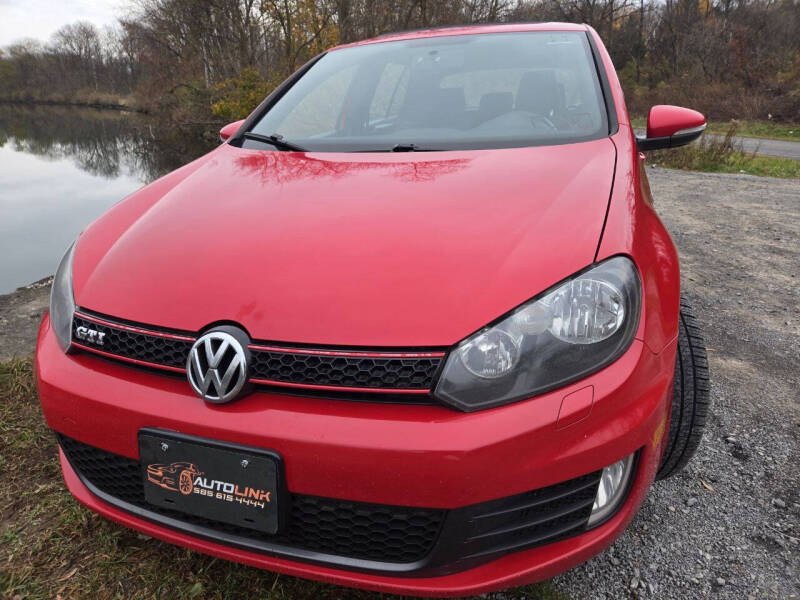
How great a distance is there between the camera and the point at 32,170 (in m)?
11.8

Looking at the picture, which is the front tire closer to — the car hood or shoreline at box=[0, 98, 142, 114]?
the car hood

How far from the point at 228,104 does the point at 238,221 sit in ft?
51.4

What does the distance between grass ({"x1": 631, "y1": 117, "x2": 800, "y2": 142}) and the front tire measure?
17.2 meters

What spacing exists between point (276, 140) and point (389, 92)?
0.55 m

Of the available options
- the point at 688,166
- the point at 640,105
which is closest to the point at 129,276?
the point at 688,166

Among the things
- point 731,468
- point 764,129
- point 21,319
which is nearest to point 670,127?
point 731,468

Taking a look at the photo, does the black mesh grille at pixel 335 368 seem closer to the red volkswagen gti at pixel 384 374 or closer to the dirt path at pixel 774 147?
the red volkswagen gti at pixel 384 374

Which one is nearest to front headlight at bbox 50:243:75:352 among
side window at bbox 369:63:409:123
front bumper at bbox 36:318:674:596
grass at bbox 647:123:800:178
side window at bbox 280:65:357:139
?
front bumper at bbox 36:318:674:596

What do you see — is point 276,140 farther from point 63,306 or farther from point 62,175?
point 62,175

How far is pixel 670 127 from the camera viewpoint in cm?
201

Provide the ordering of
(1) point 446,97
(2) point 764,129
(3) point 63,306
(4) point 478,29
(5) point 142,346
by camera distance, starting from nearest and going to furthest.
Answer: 1. (5) point 142,346
2. (3) point 63,306
3. (1) point 446,97
4. (4) point 478,29
5. (2) point 764,129

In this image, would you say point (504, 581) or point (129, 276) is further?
point (129, 276)

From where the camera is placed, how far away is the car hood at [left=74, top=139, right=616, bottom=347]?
105 cm

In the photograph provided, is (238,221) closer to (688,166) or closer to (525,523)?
(525,523)
